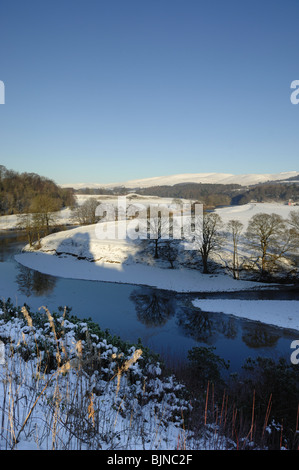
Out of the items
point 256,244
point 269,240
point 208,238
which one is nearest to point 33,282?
point 208,238

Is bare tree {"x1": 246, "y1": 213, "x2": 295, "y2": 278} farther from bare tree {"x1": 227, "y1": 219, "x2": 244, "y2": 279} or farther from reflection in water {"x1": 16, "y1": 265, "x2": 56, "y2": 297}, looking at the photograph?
reflection in water {"x1": 16, "y1": 265, "x2": 56, "y2": 297}

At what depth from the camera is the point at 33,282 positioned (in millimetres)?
25562

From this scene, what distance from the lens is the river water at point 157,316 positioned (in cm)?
1378

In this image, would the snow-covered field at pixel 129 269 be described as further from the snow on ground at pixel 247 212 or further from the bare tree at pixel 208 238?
the snow on ground at pixel 247 212

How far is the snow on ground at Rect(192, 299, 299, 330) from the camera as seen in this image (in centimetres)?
1761

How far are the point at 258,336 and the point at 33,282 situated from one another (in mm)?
21227

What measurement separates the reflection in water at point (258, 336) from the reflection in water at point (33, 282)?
1661 cm

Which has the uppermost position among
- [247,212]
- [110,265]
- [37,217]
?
[247,212]

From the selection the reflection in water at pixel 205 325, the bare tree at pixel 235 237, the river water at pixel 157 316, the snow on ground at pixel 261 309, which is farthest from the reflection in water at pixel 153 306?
the bare tree at pixel 235 237

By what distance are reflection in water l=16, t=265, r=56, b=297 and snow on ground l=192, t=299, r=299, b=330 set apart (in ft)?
45.6

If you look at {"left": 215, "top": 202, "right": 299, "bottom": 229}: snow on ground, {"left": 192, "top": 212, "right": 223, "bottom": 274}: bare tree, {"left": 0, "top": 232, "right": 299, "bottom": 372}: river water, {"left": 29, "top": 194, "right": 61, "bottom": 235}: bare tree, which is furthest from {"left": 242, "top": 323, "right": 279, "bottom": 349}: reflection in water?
{"left": 29, "top": 194, "right": 61, "bottom": 235}: bare tree

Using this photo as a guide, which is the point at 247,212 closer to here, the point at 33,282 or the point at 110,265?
the point at 110,265

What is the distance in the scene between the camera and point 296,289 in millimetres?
24906
